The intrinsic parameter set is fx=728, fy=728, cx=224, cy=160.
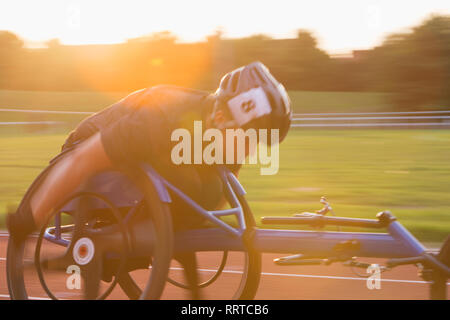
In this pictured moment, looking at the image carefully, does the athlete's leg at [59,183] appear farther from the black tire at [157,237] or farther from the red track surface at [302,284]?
the red track surface at [302,284]

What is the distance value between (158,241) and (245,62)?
32.2 m

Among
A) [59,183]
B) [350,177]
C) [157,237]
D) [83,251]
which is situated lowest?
[350,177]

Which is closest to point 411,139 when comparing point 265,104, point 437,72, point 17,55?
point 437,72

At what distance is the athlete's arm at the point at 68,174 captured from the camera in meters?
3.27

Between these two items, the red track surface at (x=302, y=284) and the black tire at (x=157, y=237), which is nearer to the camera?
the black tire at (x=157, y=237)

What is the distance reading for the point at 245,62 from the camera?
34906 mm

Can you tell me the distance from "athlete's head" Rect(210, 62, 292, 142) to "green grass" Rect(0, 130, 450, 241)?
1504mm

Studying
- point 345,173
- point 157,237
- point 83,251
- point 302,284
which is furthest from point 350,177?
point 157,237

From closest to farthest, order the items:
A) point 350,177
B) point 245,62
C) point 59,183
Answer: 1. point 59,183
2. point 350,177
3. point 245,62

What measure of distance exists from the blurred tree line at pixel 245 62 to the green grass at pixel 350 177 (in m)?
14.1

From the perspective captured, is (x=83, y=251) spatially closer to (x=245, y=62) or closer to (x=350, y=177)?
(x=350, y=177)

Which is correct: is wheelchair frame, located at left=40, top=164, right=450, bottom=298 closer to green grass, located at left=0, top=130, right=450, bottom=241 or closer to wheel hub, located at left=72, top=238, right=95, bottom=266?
wheel hub, located at left=72, top=238, right=95, bottom=266

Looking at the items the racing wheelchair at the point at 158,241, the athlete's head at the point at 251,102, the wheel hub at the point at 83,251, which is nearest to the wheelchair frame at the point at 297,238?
the racing wheelchair at the point at 158,241
